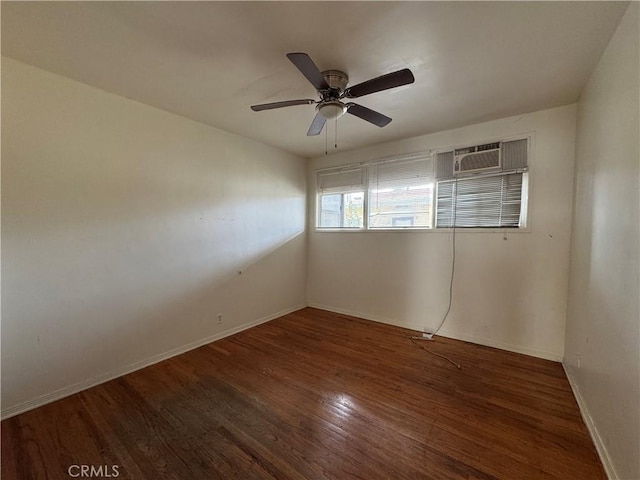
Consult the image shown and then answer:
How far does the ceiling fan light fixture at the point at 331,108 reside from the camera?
6.31 feet

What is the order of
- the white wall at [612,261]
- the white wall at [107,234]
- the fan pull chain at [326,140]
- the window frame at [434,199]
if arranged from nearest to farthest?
the white wall at [612,261]
the white wall at [107,234]
the window frame at [434,199]
the fan pull chain at [326,140]

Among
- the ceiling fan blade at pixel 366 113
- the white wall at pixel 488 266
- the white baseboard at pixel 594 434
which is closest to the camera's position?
the white baseboard at pixel 594 434

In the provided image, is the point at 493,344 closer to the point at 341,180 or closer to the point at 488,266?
the point at 488,266

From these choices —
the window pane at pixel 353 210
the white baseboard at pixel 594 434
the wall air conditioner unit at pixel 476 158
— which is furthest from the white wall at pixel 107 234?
the white baseboard at pixel 594 434

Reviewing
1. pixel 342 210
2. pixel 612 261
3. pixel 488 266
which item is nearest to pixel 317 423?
pixel 612 261

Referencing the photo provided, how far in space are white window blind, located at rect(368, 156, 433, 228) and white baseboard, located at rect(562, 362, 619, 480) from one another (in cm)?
197

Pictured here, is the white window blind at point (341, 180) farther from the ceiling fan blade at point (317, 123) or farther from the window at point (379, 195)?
the ceiling fan blade at point (317, 123)

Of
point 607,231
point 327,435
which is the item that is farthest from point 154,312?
point 607,231

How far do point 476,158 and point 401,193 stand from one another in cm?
95

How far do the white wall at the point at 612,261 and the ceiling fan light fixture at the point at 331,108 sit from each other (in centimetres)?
157

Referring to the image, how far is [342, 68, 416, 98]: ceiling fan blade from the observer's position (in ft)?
5.06

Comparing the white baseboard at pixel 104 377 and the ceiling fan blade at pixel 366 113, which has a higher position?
the ceiling fan blade at pixel 366 113

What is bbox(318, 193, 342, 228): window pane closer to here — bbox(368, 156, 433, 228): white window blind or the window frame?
the window frame

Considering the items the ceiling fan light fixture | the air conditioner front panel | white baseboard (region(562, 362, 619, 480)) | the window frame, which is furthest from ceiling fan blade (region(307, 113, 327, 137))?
white baseboard (region(562, 362, 619, 480))
